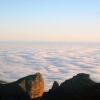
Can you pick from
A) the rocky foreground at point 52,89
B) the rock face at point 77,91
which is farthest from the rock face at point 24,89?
the rock face at point 77,91

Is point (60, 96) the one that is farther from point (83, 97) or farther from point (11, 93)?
point (11, 93)

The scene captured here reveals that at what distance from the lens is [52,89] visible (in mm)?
76125

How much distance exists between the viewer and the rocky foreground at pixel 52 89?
64438mm

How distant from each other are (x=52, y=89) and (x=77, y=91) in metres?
9.92

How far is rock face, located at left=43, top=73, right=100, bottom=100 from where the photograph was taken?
62.6 metres

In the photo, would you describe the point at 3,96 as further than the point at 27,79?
No

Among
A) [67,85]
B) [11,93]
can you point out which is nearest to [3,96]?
[11,93]

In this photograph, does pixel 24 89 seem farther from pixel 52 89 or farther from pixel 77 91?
pixel 77 91

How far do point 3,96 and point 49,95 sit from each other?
1265cm

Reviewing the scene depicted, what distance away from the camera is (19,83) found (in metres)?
77.8

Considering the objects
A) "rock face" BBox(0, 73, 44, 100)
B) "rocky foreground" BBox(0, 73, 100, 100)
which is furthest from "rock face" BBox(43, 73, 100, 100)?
"rock face" BBox(0, 73, 44, 100)

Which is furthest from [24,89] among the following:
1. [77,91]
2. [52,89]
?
[77,91]

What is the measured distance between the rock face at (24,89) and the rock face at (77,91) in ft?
29.2

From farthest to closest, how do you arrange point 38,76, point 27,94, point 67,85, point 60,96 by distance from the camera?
point 38,76, point 27,94, point 67,85, point 60,96
